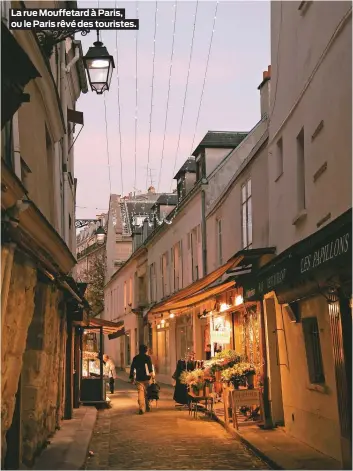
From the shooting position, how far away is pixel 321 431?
10.3 metres

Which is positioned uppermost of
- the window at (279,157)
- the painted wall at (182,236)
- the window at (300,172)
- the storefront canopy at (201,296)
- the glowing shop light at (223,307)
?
the painted wall at (182,236)

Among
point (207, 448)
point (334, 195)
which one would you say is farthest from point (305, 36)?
point (207, 448)

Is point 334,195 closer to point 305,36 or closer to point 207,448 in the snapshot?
point 305,36

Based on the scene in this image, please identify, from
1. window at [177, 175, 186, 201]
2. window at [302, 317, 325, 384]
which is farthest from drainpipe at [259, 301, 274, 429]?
window at [177, 175, 186, 201]

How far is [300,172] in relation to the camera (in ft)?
39.4

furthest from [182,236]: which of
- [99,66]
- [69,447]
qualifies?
[99,66]

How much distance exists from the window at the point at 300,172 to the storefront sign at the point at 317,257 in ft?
4.52

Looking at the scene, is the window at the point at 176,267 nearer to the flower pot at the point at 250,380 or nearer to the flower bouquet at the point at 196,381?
the flower bouquet at the point at 196,381

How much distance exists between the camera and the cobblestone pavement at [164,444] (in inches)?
400

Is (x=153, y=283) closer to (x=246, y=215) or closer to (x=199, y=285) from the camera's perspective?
(x=246, y=215)

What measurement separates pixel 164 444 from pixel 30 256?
5.68m

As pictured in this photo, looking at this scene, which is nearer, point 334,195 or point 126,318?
point 334,195

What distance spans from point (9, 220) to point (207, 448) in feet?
21.9

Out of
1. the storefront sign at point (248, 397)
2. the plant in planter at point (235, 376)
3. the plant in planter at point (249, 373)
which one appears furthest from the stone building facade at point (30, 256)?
the plant in planter at point (249, 373)
